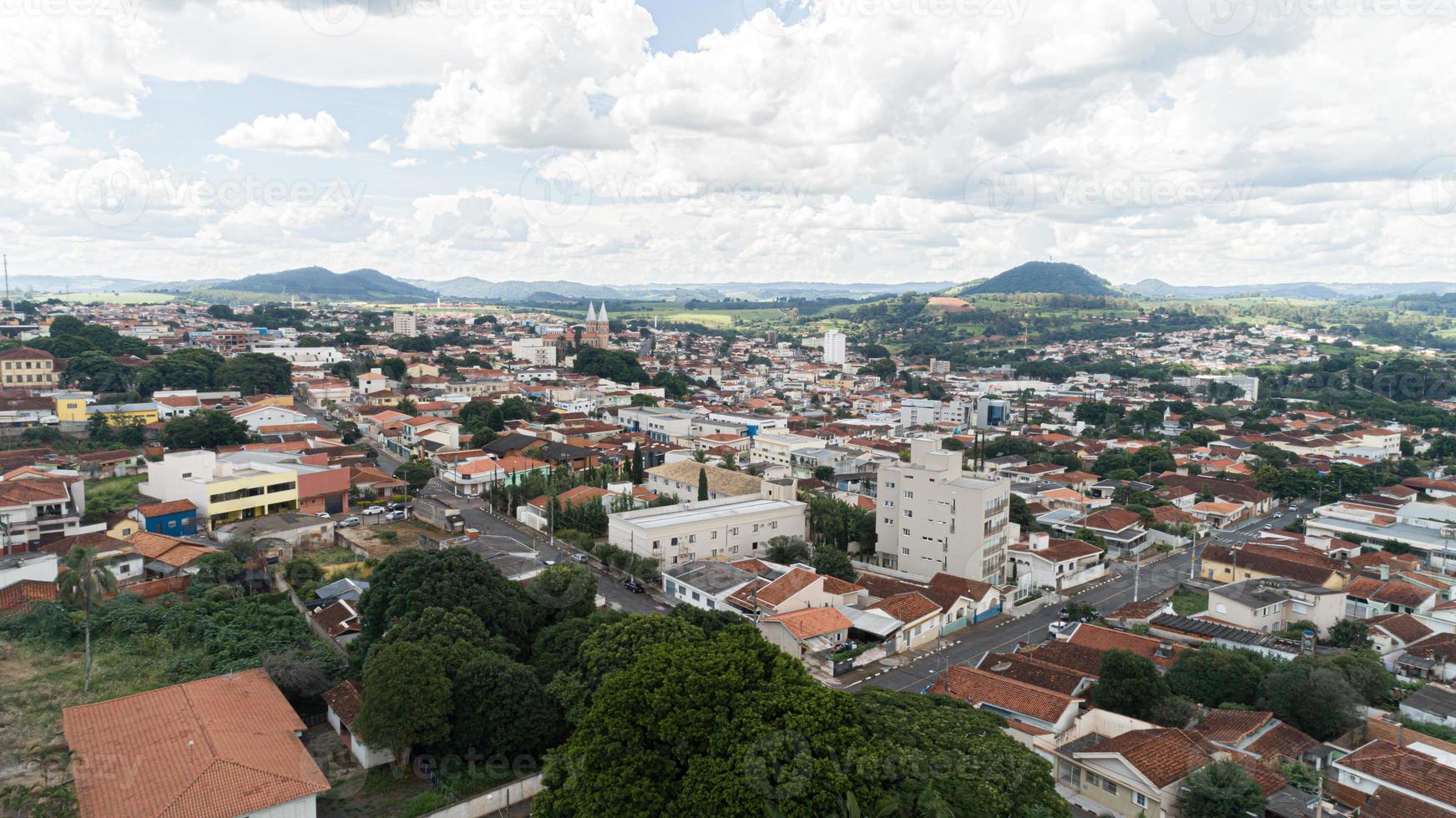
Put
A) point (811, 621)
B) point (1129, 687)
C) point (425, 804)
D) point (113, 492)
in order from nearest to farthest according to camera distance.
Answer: point (425, 804) < point (1129, 687) < point (811, 621) < point (113, 492)

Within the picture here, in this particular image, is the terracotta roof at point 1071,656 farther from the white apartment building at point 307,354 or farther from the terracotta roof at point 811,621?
the white apartment building at point 307,354

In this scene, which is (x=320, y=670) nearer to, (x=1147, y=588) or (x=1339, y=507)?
(x=1147, y=588)

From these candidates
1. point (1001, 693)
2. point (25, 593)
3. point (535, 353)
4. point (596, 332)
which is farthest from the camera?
point (596, 332)

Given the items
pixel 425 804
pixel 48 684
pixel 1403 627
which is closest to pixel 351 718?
pixel 425 804

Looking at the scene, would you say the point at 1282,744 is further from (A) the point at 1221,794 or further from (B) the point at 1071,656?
(B) the point at 1071,656

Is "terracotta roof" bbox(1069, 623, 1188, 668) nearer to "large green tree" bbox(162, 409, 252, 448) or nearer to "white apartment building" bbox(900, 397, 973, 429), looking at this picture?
"large green tree" bbox(162, 409, 252, 448)

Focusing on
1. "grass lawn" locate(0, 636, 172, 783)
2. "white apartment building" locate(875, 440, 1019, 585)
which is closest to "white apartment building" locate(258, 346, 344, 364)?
"grass lawn" locate(0, 636, 172, 783)

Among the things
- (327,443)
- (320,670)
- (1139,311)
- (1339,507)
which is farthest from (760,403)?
(1139,311)
